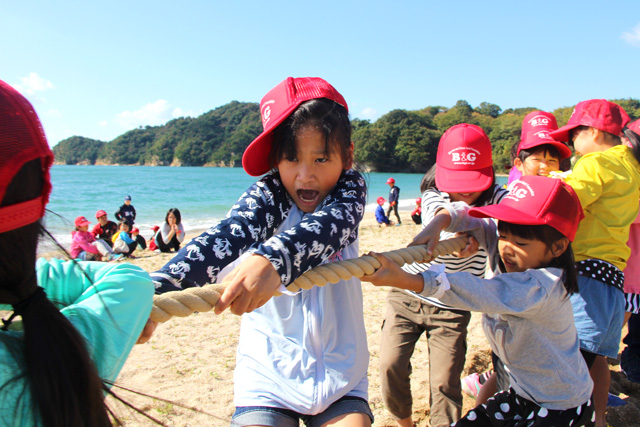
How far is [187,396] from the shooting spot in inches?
151

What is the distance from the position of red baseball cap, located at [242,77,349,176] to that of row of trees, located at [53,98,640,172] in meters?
54.7

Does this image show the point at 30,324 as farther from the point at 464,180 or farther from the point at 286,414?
the point at 464,180

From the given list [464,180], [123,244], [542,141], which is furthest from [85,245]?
[542,141]

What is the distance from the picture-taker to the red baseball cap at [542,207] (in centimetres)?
210

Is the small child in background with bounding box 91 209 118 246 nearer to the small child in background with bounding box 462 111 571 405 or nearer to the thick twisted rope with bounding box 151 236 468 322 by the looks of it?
the small child in background with bounding box 462 111 571 405

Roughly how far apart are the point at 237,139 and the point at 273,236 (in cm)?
10137

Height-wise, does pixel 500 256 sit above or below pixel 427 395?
above

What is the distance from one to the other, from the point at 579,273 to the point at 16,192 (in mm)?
2676

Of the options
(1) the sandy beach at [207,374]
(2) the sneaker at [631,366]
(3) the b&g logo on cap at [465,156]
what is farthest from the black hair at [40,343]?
(2) the sneaker at [631,366]

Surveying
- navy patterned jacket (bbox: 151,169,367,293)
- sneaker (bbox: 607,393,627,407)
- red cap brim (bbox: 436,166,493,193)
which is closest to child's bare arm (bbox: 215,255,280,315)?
navy patterned jacket (bbox: 151,169,367,293)

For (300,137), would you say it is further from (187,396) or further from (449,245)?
(187,396)

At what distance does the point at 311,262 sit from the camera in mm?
1382

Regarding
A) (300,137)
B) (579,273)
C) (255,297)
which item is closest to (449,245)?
(579,273)

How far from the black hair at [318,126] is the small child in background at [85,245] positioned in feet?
31.6
